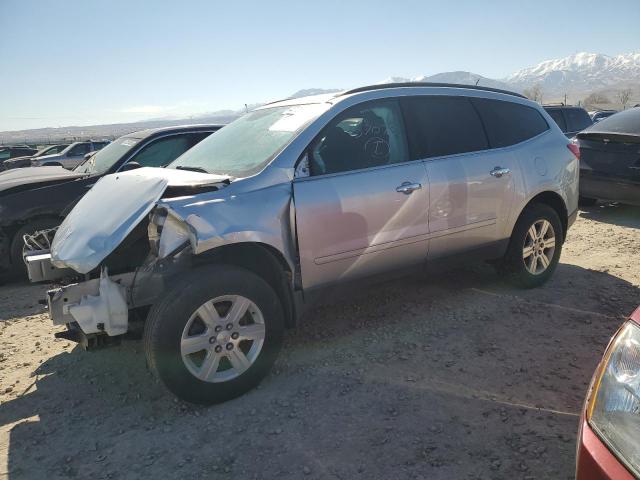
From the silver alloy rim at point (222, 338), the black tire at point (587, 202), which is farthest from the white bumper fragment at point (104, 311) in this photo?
the black tire at point (587, 202)

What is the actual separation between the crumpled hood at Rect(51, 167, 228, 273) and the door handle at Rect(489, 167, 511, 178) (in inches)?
88.7

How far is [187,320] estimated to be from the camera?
2723 mm

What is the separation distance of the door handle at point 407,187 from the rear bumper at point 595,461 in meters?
2.13

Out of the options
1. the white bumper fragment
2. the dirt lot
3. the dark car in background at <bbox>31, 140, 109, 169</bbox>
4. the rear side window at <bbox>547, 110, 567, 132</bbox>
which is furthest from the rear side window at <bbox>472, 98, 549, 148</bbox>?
the dark car in background at <bbox>31, 140, 109, 169</bbox>

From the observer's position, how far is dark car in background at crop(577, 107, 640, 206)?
6.76m

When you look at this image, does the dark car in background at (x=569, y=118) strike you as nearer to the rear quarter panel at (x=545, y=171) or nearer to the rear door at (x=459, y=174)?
the rear quarter panel at (x=545, y=171)

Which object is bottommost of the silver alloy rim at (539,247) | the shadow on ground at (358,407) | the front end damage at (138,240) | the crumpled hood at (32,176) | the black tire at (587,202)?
the shadow on ground at (358,407)

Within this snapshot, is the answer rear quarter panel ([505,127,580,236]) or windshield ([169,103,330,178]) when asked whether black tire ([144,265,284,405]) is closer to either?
windshield ([169,103,330,178])

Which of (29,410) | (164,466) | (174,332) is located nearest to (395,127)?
(174,332)

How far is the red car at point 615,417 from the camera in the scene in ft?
4.58

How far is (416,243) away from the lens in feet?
11.9

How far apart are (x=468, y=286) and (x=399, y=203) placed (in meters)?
1.64

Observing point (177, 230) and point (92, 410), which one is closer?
point (177, 230)

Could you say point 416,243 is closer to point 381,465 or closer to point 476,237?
point 476,237
